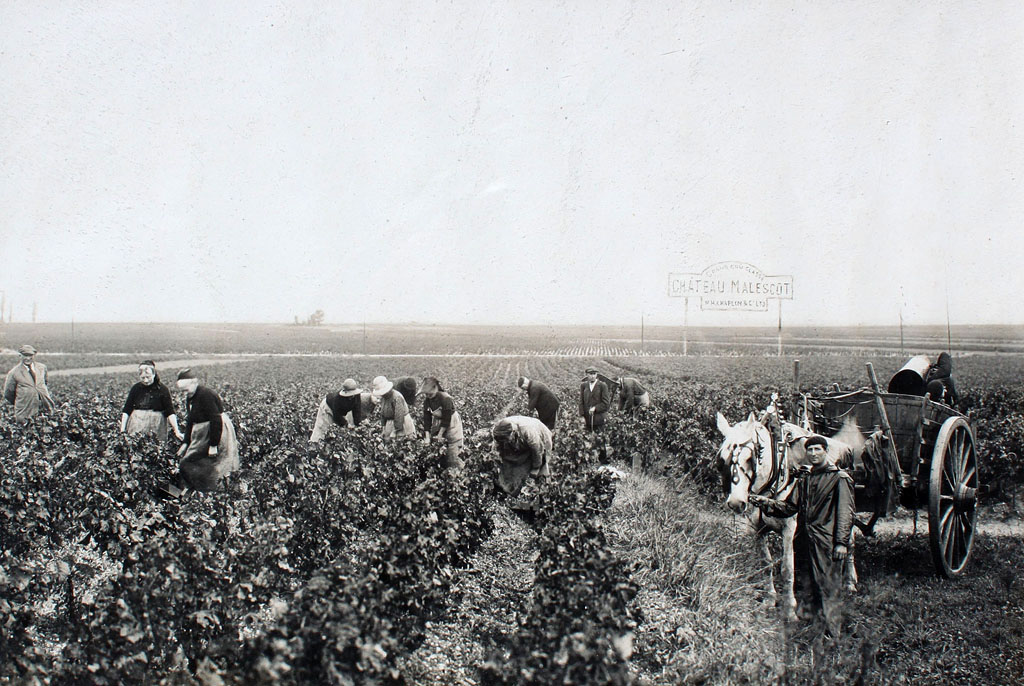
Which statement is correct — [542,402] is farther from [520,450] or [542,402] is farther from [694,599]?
[694,599]

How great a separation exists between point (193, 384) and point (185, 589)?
2.49 m

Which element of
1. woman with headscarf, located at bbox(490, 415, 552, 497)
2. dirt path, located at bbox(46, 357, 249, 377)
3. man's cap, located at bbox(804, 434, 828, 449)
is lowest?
woman with headscarf, located at bbox(490, 415, 552, 497)

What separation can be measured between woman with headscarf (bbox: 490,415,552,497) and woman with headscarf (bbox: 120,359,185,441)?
2989 millimetres

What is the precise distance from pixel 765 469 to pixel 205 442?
4.50 meters

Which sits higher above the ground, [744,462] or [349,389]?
[349,389]

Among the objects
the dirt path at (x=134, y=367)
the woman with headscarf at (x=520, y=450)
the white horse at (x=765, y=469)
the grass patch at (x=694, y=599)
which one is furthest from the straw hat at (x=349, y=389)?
the dirt path at (x=134, y=367)

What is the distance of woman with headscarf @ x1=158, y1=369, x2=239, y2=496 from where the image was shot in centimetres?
522

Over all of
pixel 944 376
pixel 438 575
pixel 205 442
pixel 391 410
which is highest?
pixel 944 376

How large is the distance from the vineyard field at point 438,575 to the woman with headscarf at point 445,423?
0.34 metres

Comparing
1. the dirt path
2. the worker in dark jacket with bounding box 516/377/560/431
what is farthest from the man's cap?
the dirt path

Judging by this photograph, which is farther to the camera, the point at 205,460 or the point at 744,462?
the point at 205,460

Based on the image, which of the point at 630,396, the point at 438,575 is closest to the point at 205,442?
the point at 438,575

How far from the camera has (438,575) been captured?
385cm

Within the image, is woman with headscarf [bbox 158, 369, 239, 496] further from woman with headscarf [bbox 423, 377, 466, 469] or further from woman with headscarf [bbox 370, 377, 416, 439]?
woman with headscarf [bbox 423, 377, 466, 469]
